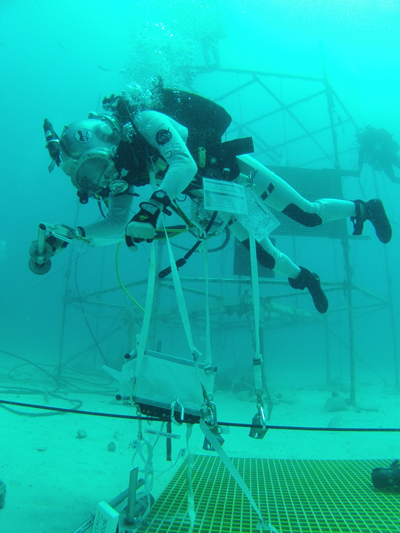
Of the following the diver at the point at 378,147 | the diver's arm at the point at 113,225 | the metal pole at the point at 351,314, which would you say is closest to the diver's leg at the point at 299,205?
the diver's arm at the point at 113,225

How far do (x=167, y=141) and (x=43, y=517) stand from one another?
353 centimetres

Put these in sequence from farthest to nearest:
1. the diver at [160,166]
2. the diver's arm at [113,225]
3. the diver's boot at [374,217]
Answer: the diver's boot at [374,217], the diver's arm at [113,225], the diver at [160,166]

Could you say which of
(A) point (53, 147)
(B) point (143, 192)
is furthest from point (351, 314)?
(B) point (143, 192)

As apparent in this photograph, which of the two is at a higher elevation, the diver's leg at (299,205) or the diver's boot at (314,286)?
the diver's leg at (299,205)

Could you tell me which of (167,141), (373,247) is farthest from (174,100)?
(373,247)

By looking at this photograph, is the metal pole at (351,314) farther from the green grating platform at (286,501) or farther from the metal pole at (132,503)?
the metal pole at (132,503)

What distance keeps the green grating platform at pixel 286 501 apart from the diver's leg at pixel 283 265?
196cm

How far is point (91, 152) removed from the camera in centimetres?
298

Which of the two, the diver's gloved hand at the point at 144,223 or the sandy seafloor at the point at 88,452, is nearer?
the diver's gloved hand at the point at 144,223

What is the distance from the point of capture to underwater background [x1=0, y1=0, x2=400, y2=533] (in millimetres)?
11570

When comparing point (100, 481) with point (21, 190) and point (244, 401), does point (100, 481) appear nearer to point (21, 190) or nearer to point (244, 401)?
point (244, 401)

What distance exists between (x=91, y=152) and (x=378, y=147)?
12.3 m

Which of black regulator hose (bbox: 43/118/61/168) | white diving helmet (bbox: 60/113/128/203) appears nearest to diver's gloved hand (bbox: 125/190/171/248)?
white diving helmet (bbox: 60/113/128/203)

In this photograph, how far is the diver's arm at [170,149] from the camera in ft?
8.71
